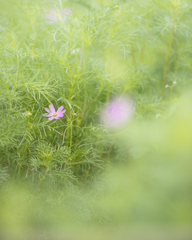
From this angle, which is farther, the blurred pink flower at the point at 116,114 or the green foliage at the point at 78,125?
the blurred pink flower at the point at 116,114

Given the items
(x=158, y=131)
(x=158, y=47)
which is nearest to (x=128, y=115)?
(x=158, y=131)

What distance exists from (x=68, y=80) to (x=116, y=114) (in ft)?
0.78

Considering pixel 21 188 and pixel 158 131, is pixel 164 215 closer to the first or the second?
pixel 158 131

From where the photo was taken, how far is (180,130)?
68cm

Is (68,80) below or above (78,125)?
above

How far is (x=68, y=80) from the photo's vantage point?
0.70 m

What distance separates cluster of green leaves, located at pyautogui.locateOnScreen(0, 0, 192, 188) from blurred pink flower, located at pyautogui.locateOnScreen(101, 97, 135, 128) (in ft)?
0.10

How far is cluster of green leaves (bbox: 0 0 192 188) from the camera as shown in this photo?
675 millimetres

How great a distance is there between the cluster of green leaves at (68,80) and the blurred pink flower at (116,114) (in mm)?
29

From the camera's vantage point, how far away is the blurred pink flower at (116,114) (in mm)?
836

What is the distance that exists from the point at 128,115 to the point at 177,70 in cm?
40

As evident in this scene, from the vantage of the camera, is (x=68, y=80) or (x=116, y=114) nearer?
(x=68, y=80)

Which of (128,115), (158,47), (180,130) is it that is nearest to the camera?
(180,130)

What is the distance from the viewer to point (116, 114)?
0.85 m
